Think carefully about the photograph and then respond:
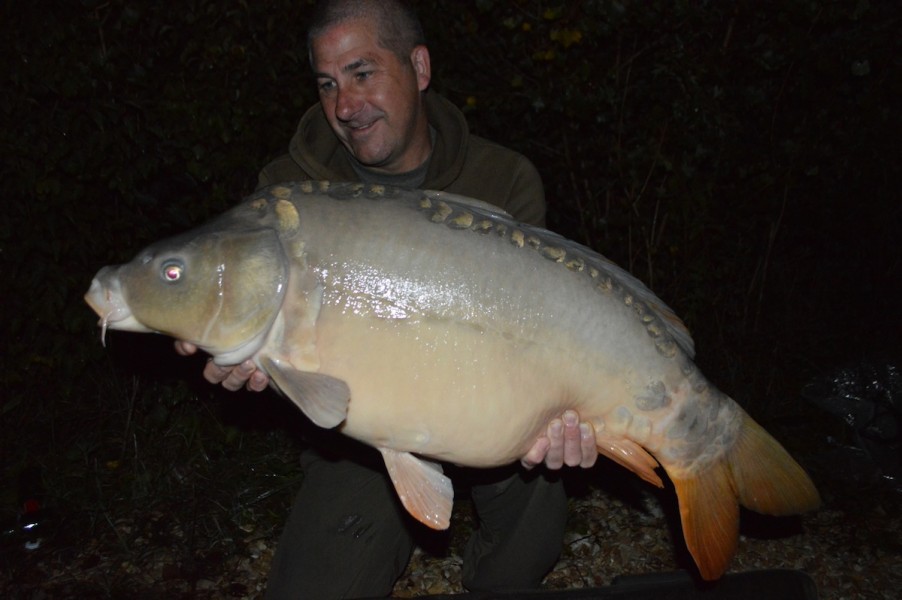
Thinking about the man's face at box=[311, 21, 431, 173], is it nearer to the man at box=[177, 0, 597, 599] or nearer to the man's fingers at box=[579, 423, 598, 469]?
the man at box=[177, 0, 597, 599]

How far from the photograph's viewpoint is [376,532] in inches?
87.1

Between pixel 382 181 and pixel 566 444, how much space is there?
1.03 m

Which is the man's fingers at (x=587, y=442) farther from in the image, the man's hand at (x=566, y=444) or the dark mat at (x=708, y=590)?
the dark mat at (x=708, y=590)

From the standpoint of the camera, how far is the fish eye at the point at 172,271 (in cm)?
160

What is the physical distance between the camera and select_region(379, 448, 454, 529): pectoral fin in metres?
1.72

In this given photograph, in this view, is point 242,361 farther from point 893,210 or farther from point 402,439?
point 893,210

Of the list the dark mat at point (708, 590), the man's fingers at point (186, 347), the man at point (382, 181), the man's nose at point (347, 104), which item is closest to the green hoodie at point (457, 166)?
the man at point (382, 181)

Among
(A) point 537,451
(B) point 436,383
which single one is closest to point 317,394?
(B) point 436,383

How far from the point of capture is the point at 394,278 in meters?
1.64

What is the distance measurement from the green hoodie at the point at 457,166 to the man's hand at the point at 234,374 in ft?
2.58

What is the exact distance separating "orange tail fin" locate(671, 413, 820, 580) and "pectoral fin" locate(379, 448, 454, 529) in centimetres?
56

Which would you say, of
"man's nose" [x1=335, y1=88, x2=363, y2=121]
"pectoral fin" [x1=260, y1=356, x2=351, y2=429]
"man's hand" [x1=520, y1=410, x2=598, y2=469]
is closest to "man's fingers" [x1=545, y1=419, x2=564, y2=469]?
"man's hand" [x1=520, y1=410, x2=598, y2=469]

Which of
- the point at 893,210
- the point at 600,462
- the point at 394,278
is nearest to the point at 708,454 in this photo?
the point at 394,278

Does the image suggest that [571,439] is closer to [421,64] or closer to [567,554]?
[567,554]
